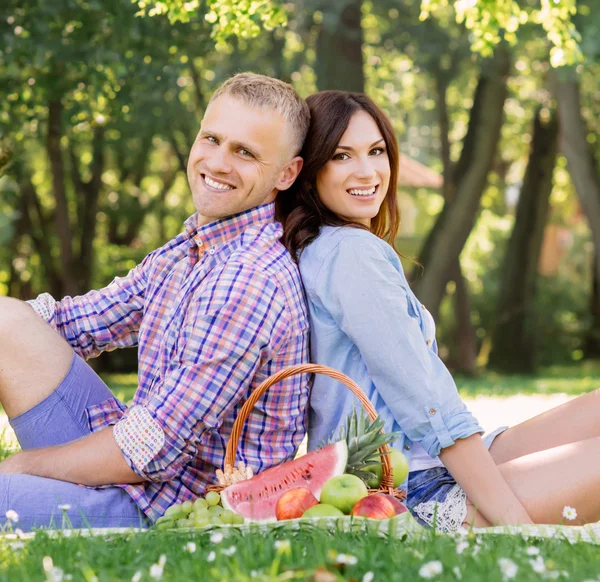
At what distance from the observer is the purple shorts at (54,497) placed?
3436 millimetres

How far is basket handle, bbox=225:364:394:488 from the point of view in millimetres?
3436

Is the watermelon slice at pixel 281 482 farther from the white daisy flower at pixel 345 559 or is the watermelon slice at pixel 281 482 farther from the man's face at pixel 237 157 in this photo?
the man's face at pixel 237 157

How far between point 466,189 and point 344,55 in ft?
→ 10.9

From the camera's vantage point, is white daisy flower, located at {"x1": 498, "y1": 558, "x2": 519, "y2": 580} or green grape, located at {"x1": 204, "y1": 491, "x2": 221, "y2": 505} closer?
white daisy flower, located at {"x1": 498, "y1": 558, "x2": 519, "y2": 580}

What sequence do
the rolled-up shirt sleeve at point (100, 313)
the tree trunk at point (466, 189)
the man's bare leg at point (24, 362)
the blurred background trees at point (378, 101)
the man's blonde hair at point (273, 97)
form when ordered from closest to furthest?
the man's bare leg at point (24, 362), the man's blonde hair at point (273, 97), the rolled-up shirt sleeve at point (100, 313), the blurred background trees at point (378, 101), the tree trunk at point (466, 189)

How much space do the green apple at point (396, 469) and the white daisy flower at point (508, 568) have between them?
91cm

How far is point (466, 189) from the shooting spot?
1504cm

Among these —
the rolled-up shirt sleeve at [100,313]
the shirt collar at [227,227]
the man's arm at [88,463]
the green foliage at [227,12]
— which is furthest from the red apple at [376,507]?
the green foliage at [227,12]

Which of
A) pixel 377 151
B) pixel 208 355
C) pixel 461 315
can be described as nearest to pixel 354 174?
pixel 377 151

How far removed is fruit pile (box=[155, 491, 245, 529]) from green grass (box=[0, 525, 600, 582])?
63mm

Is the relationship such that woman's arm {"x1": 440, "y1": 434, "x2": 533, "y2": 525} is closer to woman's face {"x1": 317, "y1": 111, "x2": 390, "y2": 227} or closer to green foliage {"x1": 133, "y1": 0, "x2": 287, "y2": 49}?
woman's face {"x1": 317, "y1": 111, "x2": 390, "y2": 227}

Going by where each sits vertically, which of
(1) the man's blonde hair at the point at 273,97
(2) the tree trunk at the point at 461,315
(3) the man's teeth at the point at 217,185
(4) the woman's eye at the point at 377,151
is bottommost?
(2) the tree trunk at the point at 461,315

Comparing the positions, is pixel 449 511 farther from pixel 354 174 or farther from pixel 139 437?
pixel 354 174

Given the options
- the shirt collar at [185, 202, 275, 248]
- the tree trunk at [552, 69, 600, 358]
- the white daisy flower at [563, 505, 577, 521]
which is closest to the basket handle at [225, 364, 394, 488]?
the white daisy flower at [563, 505, 577, 521]
